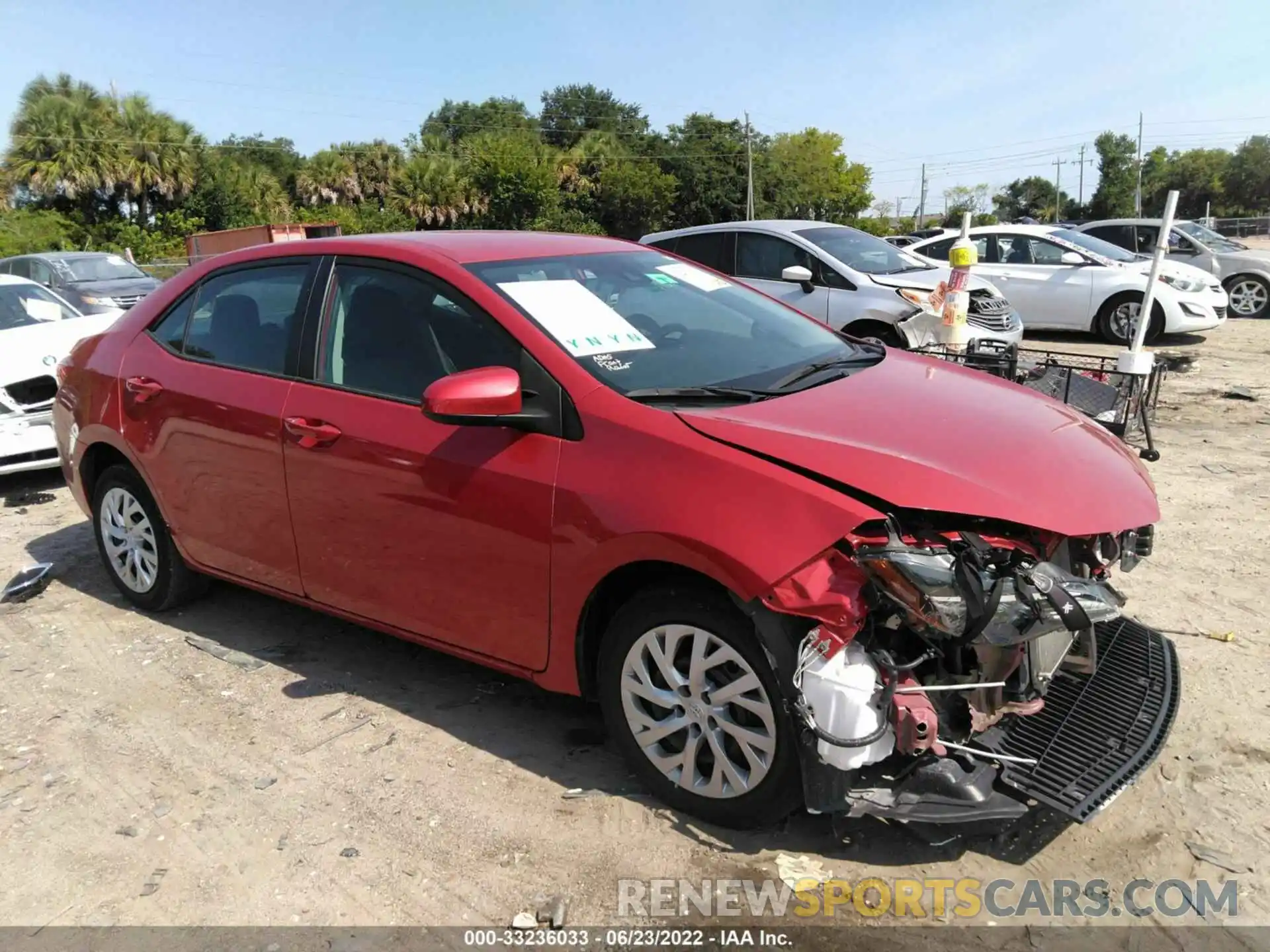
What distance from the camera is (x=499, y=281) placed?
3.39 meters

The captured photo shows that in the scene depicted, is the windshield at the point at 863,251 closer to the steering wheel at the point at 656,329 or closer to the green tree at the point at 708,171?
the steering wheel at the point at 656,329

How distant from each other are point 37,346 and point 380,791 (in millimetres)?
5715

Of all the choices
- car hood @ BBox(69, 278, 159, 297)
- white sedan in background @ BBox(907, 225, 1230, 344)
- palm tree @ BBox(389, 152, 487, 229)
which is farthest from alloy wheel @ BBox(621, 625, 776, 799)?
palm tree @ BBox(389, 152, 487, 229)

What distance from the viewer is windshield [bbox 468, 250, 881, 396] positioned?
3193 millimetres

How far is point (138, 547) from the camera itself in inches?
184

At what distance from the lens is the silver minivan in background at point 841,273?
905 centimetres

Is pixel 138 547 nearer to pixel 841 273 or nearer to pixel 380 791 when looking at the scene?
pixel 380 791

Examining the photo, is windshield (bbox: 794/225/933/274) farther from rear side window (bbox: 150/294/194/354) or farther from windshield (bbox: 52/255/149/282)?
→ windshield (bbox: 52/255/149/282)

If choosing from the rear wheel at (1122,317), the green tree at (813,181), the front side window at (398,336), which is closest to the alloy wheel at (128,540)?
the front side window at (398,336)

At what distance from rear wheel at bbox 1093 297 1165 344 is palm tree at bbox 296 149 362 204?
4590 cm

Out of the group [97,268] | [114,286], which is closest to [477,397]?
[114,286]

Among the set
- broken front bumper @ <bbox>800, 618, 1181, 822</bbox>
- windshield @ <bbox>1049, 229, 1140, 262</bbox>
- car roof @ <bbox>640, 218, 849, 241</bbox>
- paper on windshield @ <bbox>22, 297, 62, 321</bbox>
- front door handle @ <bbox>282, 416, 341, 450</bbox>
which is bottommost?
broken front bumper @ <bbox>800, 618, 1181, 822</bbox>

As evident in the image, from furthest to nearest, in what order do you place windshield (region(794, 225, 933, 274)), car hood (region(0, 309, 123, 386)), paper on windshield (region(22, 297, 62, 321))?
1. windshield (region(794, 225, 933, 274))
2. paper on windshield (region(22, 297, 62, 321))
3. car hood (region(0, 309, 123, 386))

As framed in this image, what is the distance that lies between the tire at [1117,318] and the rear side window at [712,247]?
533cm
